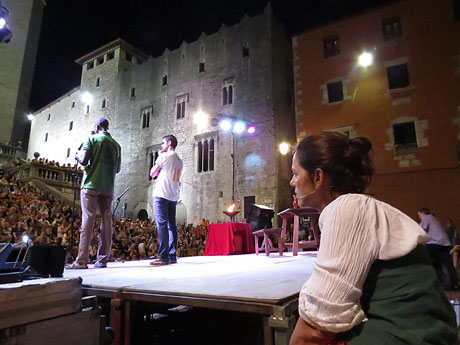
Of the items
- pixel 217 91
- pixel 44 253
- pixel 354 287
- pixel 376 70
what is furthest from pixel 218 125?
pixel 354 287

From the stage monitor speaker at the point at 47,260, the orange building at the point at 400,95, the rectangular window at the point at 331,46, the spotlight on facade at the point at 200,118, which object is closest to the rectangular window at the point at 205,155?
the spotlight on facade at the point at 200,118

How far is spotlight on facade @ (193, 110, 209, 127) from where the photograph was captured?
20.6 meters

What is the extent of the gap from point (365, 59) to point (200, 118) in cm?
1075

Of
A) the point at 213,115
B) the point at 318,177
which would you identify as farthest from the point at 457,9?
the point at 318,177

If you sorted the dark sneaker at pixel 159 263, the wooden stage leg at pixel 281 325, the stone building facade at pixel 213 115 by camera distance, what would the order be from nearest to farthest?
the wooden stage leg at pixel 281 325 < the dark sneaker at pixel 159 263 < the stone building facade at pixel 213 115

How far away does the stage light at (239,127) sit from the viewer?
1866 cm

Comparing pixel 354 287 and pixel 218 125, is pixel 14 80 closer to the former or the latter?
pixel 218 125

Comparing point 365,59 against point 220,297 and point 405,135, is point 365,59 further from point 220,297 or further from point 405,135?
point 220,297

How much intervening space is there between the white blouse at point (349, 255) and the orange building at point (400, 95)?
1324 centimetres

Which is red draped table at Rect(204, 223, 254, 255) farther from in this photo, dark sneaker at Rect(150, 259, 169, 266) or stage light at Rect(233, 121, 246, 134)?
stage light at Rect(233, 121, 246, 134)

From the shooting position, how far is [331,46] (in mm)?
16219

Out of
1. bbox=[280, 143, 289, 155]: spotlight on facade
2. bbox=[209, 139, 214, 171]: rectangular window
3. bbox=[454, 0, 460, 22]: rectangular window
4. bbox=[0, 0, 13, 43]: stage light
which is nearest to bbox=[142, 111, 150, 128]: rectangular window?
bbox=[209, 139, 214, 171]: rectangular window

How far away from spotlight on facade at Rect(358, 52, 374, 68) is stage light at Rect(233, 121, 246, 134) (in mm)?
7156

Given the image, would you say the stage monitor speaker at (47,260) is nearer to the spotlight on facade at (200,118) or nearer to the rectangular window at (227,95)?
the rectangular window at (227,95)
